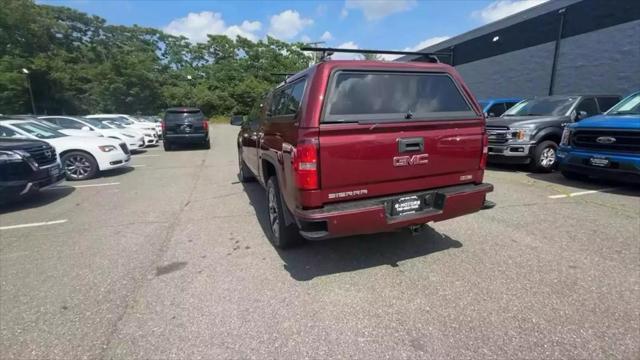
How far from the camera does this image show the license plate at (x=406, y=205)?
3.00m

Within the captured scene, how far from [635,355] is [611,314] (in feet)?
1.50

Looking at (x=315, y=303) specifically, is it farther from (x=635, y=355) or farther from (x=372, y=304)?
(x=635, y=355)

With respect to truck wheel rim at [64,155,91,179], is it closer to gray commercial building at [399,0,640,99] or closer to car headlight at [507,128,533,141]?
car headlight at [507,128,533,141]

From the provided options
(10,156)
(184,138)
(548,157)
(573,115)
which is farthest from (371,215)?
(184,138)

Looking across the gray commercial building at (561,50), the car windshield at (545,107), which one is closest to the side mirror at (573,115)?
the car windshield at (545,107)

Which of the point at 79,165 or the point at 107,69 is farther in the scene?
the point at 107,69

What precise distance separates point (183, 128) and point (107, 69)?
3649cm

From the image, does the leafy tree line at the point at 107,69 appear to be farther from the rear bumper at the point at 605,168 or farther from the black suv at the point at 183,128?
the rear bumper at the point at 605,168

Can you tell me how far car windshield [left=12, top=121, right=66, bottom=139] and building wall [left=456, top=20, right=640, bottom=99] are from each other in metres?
19.3

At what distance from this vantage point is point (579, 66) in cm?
1422

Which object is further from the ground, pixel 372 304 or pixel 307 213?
pixel 307 213

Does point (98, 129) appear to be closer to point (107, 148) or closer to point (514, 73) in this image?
point (107, 148)

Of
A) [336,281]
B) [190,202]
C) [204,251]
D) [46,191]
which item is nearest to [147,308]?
[204,251]

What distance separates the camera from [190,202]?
19.7 feet
